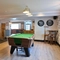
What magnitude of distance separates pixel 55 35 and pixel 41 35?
54.8 inches

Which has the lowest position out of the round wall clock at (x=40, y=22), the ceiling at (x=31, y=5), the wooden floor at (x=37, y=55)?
the wooden floor at (x=37, y=55)

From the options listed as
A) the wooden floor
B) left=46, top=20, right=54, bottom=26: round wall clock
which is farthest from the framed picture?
the wooden floor

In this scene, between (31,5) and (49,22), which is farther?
(49,22)

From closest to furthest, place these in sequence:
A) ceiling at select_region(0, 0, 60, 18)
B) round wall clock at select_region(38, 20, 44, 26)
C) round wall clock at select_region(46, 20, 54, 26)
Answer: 1. ceiling at select_region(0, 0, 60, 18)
2. round wall clock at select_region(46, 20, 54, 26)
3. round wall clock at select_region(38, 20, 44, 26)

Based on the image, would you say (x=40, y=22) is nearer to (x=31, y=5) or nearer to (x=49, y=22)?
(x=49, y=22)

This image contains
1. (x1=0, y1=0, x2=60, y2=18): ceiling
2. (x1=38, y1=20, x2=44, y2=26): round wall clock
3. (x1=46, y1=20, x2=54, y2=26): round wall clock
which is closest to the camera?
(x1=0, y1=0, x2=60, y2=18): ceiling

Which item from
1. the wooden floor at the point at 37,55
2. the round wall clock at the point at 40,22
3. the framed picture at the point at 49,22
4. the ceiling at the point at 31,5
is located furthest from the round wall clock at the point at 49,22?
the wooden floor at the point at 37,55

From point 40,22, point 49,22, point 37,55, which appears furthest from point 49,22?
point 37,55

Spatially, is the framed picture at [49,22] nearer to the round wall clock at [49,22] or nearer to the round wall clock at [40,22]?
the round wall clock at [49,22]

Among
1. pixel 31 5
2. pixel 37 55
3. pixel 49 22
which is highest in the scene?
pixel 31 5

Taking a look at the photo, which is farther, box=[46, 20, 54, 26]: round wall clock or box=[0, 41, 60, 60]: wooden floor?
box=[46, 20, 54, 26]: round wall clock

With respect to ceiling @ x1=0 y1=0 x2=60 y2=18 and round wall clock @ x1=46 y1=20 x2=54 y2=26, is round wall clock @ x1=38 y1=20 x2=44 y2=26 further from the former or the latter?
ceiling @ x1=0 y1=0 x2=60 y2=18

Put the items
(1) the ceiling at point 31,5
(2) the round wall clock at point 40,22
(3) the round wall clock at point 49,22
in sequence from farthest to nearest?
(2) the round wall clock at point 40,22 → (3) the round wall clock at point 49,22 → (1) the ceiling at point 31,5

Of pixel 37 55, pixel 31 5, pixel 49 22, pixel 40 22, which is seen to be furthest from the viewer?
pixel 40 22
